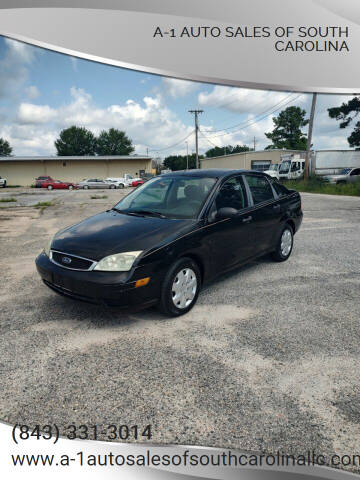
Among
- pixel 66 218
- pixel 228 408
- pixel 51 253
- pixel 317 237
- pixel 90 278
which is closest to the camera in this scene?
pixel 228 408

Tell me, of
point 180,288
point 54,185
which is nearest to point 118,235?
point 180,288

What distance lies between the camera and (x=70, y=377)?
9.07 ft

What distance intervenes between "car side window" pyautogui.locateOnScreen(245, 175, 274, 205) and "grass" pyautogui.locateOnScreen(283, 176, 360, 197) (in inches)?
665

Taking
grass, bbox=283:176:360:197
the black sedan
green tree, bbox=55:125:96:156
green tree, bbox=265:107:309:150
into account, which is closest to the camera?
the black sedan

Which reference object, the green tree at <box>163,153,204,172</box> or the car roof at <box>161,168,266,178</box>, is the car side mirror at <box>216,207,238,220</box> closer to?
the car roof at <box>161,168,266,178</box>

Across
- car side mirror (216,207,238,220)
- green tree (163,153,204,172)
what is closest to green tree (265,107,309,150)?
green tree (163,153,204,172)

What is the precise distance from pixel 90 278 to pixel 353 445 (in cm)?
248

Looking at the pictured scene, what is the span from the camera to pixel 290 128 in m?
78.2

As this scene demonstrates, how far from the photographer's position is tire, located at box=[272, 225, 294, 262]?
19.1ft

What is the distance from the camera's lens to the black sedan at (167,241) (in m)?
3.44

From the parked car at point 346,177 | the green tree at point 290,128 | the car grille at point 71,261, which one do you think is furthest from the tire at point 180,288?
the green tree at point 290,128

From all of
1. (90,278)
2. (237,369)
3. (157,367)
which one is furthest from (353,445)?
(90,278)

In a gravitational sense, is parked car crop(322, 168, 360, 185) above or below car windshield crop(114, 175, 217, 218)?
above

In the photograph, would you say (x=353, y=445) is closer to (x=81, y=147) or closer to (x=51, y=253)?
(x=51, y=253)
